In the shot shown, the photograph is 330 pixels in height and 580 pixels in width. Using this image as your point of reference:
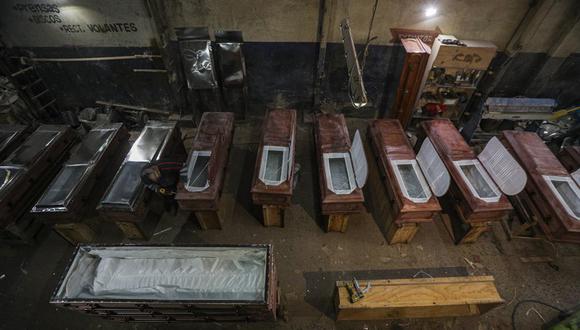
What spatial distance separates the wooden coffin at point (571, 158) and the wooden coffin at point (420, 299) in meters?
4.05

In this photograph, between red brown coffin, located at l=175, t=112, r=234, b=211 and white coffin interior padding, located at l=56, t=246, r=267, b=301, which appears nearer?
white coffin interior padding, located at l=56, t=246, r=267, b=301

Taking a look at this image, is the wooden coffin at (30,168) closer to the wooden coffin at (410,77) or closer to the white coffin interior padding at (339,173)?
the white coffin interior padding at (339,173)

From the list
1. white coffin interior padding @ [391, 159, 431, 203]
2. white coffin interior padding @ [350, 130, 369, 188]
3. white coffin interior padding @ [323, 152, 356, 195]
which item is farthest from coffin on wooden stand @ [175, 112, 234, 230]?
white coffin interior padding @ [391, 159, 431, 203]

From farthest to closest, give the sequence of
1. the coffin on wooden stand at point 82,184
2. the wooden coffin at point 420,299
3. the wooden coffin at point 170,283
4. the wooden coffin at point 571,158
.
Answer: the wooden coffin at point 571,158, the coffin on wooden stand at point 82,184, the wooden coffin at point 420,299, the wooden coffin at point 170,283

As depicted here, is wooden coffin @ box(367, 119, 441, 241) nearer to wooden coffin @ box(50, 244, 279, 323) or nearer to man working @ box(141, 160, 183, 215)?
wooden coffin @ box(50, 244, 279, 323)

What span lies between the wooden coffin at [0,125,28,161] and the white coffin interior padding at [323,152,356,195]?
722 centimetres

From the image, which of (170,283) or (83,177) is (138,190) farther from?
(170,283)

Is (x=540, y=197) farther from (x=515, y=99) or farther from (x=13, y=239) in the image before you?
(x=13, y=239)

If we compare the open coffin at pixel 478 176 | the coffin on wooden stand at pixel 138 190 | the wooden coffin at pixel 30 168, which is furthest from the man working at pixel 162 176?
the open coffin at pixel 478 176

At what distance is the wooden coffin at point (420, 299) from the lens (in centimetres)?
436

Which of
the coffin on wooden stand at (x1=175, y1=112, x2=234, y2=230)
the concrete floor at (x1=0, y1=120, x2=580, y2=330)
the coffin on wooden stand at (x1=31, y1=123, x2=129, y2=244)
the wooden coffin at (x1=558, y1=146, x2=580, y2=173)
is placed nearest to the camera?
the concrete floor at (x1=0, y1=120, x2=580, y2=330)

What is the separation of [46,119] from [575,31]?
48.2 feet

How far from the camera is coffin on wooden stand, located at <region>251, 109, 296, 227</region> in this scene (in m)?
5.36

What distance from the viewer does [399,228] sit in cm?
545
